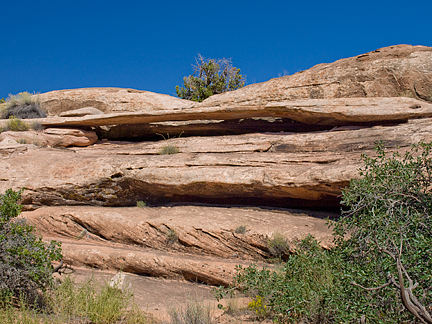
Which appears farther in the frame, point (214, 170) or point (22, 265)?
point (214, 170)

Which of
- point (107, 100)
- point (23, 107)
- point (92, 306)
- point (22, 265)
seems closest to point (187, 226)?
point (92, 306)

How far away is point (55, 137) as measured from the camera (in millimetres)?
12562

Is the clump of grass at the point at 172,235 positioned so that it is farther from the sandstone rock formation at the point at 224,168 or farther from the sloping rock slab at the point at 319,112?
the sloping rock slab at the point at 319,112

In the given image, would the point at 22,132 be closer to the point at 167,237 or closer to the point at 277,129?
the point at 167,237

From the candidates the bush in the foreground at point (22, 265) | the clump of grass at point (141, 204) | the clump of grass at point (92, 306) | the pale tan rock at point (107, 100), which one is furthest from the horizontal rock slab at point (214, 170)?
the clump of grass at point (92, 306)

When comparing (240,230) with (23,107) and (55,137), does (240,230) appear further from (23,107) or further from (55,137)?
(23,107)

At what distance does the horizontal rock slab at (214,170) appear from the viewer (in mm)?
8203

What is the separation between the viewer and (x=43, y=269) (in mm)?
5719

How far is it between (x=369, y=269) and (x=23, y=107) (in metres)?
16.1

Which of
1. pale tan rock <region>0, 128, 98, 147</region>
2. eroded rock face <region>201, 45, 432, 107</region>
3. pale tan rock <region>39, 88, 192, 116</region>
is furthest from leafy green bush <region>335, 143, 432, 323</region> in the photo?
pale tan rock <region>0, 128, 98, 147</region>

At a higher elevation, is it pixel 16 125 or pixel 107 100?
pixel 107 100

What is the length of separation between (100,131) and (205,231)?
24.8 ft

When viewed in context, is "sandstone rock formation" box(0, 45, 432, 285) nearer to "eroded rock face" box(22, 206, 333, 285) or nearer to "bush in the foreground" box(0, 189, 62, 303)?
"eroded rock face" box(22, 206, 333, 285)

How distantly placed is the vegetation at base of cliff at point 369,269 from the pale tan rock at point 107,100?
9510 millimetres
